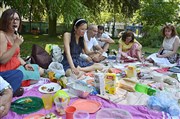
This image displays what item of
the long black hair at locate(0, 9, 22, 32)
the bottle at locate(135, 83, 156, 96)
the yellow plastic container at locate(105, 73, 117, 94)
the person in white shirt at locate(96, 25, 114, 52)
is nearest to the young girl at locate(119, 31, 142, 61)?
the person in white shirt at locate(96, 25, 114, 52)

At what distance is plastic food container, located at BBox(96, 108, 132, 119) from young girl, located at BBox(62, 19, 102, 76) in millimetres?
1078

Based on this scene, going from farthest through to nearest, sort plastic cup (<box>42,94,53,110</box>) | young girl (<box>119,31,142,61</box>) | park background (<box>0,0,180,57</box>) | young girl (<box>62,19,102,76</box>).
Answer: park background (<box>0,0,180,57</box>), young girl (<box>119,31,142,61</box>), young girl (<box>62,19,102,76</box>), plastic cup (<box>42,94,53,110</box>)

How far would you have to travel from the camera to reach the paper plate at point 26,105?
208 cm

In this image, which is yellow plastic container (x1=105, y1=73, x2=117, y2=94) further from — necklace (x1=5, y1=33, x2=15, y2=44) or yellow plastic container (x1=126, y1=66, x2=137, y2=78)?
necklace (x1=5, y1=33, x2=15, y2=44)

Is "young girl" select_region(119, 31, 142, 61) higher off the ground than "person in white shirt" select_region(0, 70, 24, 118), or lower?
higher

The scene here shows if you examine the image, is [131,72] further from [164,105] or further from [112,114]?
[112,114]

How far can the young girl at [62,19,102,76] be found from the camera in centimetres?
309

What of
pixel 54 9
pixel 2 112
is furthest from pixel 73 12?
pixel 2 112

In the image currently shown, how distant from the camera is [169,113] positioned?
208 cm

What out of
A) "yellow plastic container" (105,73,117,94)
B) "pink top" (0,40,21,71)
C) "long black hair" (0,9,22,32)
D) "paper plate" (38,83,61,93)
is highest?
"long black hair" (0,9,22,32)

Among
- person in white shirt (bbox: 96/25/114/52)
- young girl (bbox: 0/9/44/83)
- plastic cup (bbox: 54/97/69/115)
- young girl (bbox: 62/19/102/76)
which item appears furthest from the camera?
person in white shirt (bbox: 96/25/114/52)

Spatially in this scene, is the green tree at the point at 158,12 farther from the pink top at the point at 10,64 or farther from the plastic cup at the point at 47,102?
the plastic cup at the point at 47,102

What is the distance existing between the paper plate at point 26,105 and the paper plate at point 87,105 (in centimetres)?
38

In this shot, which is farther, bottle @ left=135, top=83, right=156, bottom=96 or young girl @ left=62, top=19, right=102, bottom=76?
young girl @ left=62, top=19, right=102, bottom=76
